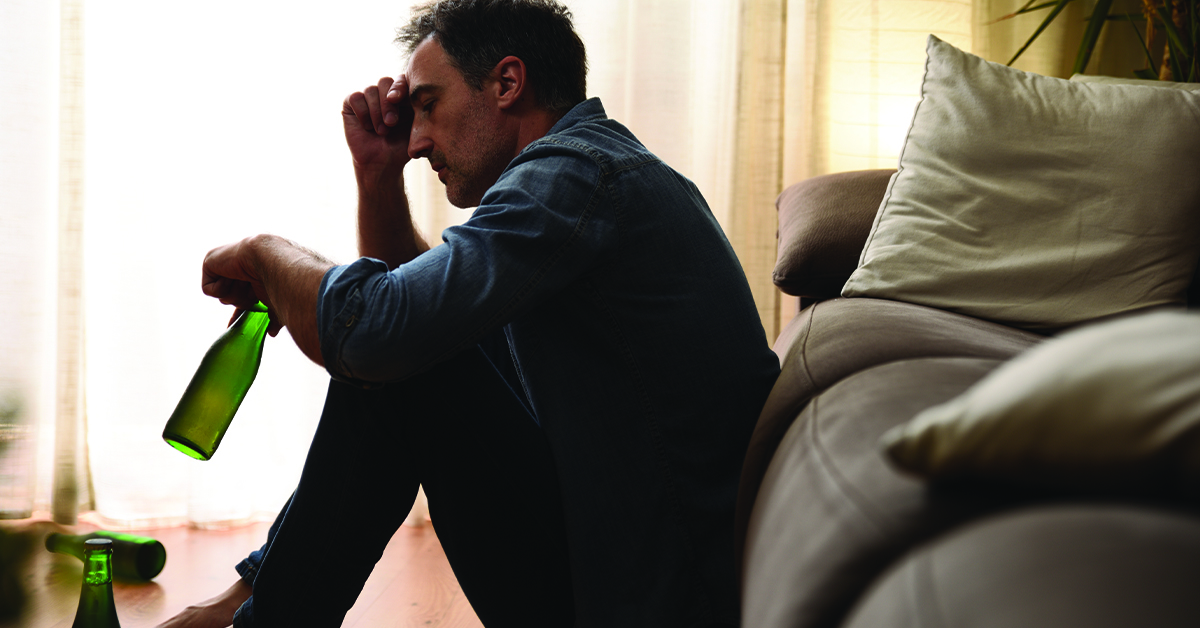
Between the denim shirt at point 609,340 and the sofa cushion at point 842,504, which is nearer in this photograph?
the sofa cushion at point 842,504

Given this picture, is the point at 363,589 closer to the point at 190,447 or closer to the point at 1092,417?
the point at 190,447

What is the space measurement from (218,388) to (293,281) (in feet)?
1.29

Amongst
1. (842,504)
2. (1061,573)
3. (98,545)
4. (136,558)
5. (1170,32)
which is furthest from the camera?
(1170,32)

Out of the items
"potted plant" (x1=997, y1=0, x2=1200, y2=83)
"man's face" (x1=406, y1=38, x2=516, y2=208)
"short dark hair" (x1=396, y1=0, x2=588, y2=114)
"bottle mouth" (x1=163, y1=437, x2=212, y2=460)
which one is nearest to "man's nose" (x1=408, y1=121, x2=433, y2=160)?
"man's face" (x1=406, y1=38, x2=516, y2=208)

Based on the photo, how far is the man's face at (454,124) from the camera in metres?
1.11

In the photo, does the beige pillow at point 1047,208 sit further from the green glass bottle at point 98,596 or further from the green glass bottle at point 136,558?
the green glass bottle at point 136,558

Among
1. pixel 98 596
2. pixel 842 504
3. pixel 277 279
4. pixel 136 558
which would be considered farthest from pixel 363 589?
pixel 842 504

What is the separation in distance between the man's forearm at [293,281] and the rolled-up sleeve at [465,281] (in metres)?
0.04

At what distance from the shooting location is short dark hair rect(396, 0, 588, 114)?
1103 millimetres

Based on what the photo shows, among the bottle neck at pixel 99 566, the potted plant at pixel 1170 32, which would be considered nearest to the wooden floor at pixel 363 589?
the bottle neck at pixel 99 566

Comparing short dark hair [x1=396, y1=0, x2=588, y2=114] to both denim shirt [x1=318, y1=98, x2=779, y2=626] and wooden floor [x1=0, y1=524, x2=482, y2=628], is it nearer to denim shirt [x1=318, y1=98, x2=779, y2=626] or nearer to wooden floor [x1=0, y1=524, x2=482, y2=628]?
denim shirt [x1=318, y1=98, x2=779, y2=626]

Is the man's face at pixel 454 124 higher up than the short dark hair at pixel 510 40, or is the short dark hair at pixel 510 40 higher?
the short dark hair at pixel 510 40

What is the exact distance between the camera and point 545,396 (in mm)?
853

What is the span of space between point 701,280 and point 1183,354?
602mm
